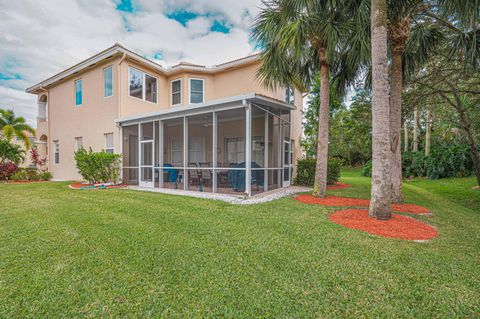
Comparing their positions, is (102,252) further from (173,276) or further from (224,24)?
(224,24)

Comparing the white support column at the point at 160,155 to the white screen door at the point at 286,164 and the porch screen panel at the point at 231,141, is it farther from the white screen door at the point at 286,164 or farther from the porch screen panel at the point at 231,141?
the white screen door at the point at 286,164

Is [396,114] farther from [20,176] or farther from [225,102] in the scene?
[20,176]

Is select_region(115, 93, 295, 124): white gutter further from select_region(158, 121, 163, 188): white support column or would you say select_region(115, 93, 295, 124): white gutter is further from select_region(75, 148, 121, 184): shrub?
select_region(75, 148, 121, 184): shrub

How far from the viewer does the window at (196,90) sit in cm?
1324

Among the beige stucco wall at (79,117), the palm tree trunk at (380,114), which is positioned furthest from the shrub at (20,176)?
the palm tree trunk at (380,114)

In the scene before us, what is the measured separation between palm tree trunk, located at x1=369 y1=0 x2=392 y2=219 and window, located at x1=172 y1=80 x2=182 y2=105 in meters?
10.5

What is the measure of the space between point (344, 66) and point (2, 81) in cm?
3001

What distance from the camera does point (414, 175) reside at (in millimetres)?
18969

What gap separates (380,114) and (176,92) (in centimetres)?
1138

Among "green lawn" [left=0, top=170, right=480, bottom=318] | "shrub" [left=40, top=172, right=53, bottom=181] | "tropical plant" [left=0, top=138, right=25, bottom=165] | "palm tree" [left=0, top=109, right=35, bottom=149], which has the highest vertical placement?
"palm tree" [left=0, top=109, right=35, bottom=149]

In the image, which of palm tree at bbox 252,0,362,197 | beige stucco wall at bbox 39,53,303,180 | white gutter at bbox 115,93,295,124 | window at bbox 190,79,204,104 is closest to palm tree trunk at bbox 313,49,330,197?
palm tree at bbox 252,0,362,197

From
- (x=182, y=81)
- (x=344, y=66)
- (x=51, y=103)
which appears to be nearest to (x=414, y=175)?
(x=344, y=66)

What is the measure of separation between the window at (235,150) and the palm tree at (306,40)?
4.57m

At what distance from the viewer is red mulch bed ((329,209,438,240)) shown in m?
4.34
